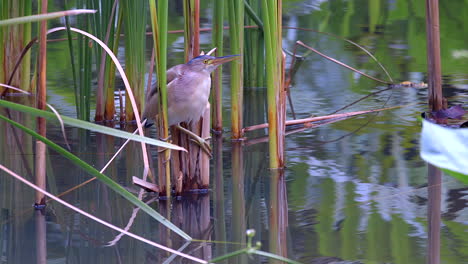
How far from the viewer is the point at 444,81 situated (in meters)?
4.88

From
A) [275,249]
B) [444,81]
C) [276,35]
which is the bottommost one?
[275,249]

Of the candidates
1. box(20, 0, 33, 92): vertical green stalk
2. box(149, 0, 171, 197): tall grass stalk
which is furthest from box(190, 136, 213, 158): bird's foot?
box(20, 0, 33, 92): vertical green stalk

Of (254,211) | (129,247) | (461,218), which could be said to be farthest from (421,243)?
(129,247)

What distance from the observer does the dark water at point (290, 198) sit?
7.29 feet

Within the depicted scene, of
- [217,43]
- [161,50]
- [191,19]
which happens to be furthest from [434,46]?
[161,50]

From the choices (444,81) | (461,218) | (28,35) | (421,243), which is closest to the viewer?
(421,243)

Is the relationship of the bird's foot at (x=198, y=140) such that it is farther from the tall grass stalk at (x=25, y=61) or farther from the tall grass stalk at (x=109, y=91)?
the tall grass stalk at (x=25, y=61)

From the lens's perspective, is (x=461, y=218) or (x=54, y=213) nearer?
(x=461, y=218)

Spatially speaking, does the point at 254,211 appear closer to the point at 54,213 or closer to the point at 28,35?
the point at 54,213

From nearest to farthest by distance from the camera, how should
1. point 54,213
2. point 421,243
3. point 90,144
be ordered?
point 421,243
point 54,213
point 90,144

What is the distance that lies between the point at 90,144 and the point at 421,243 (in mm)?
2088

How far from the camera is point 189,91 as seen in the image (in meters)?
2.60

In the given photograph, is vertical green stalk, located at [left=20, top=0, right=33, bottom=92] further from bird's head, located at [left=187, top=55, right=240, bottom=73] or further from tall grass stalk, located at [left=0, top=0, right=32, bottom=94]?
bird's head, located at [left=187, top=55, right=240, bottom=73]

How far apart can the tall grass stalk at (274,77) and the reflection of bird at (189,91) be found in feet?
0.84
